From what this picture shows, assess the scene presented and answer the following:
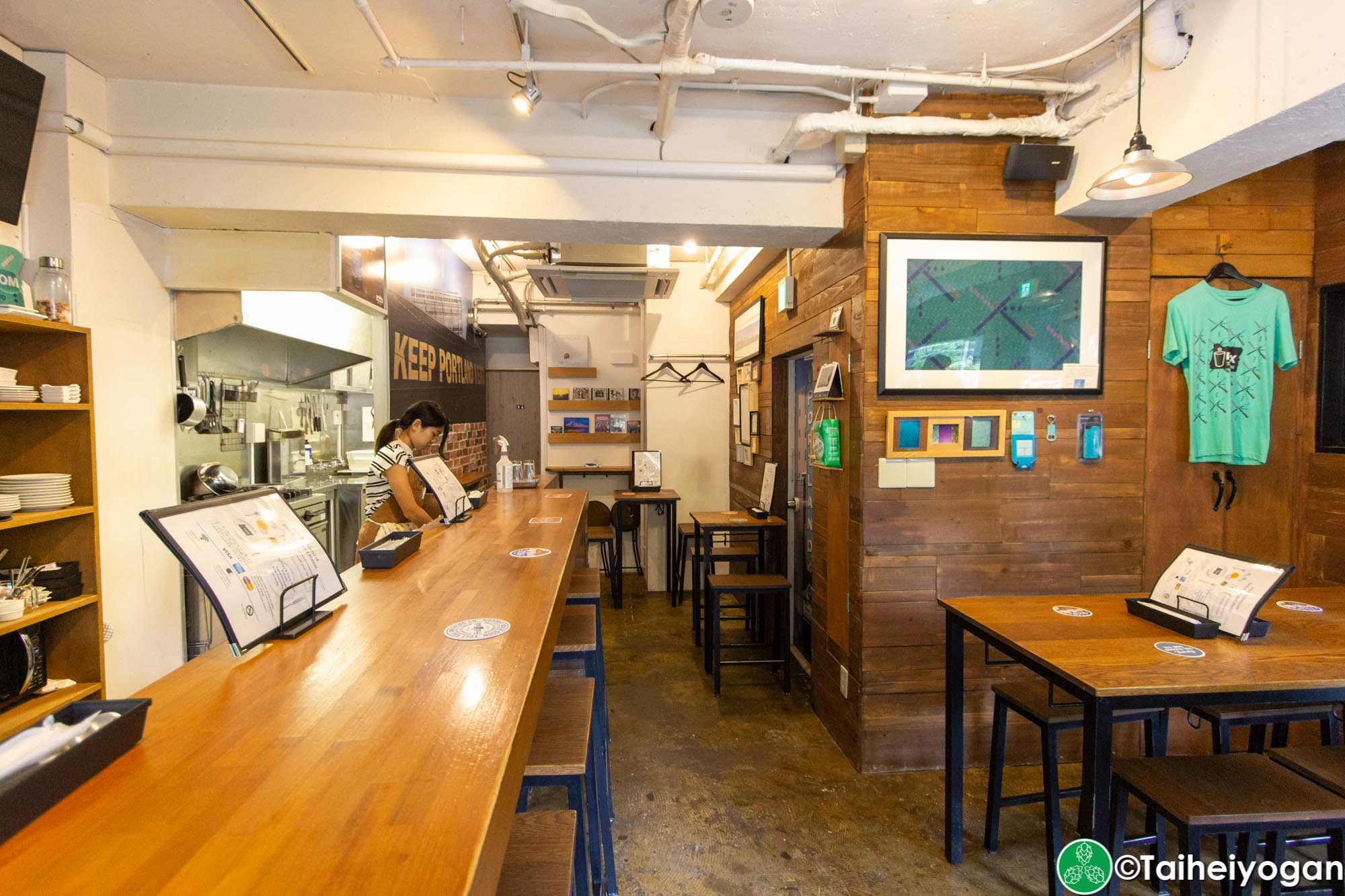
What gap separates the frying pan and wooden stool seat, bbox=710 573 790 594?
9.06ft

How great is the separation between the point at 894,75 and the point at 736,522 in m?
2.61

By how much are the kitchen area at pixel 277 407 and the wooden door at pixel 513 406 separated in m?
2.76

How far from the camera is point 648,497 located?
16.9 ft

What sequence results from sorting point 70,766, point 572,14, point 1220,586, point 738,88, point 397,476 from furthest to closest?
point 397,476 → point 738,88 → point 572,14 → point 1220,586 → point 70,766

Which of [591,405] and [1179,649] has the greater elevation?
[591,405]

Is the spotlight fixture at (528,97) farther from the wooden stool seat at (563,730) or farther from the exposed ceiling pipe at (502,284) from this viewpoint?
the wooden stool seat at (563,730)

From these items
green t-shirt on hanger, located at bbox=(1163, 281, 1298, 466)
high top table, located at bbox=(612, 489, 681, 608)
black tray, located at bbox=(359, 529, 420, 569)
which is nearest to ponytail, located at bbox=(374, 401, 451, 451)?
black tray, located at bbox=(359, 529, 420, 569)

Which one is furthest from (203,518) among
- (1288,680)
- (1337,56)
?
(1337,56)

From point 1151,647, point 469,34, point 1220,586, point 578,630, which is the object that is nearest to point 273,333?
point 469,34

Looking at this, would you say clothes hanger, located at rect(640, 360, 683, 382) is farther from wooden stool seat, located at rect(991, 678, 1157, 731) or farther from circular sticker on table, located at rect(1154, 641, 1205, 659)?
circular sticker on table, located at rect(1154, 641, 1205, 659)

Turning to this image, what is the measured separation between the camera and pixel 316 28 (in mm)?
2133

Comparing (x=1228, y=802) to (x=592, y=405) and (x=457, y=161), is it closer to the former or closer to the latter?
(x=457, y=161)

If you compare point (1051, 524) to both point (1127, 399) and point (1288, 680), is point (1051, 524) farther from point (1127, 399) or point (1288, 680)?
point (1288, 680)

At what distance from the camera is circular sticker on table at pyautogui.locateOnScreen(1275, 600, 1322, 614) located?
201cm
